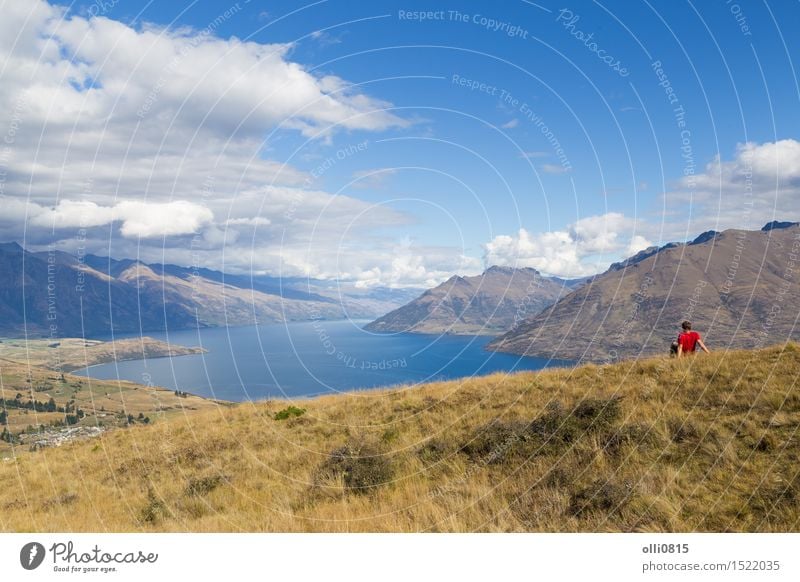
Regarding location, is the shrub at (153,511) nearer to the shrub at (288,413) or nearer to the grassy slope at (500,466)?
the grassy slope at (500,466)

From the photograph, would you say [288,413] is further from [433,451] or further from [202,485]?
[433,451]

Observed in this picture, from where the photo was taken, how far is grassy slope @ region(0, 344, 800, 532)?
8.93m

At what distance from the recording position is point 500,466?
11625mm

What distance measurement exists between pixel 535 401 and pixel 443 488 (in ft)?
22.3

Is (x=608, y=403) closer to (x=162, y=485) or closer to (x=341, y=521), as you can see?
(x=341, y=521)

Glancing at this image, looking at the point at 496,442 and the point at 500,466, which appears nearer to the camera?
the point at 500,466

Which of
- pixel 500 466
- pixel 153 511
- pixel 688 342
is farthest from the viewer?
pixel 688 342

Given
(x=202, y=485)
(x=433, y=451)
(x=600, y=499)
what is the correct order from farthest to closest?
(x=202, y=485), (x=433, y=451), (x=600, y=499)

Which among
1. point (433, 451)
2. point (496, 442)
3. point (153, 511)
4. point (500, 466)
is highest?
point (496, 442)

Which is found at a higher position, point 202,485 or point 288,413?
point 288,413

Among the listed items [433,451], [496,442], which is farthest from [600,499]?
[433,451]

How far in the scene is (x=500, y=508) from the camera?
31.0ft

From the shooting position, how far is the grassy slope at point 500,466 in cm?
893

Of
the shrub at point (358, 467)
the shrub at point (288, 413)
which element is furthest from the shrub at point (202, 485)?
the shrub at point (288, 413)
